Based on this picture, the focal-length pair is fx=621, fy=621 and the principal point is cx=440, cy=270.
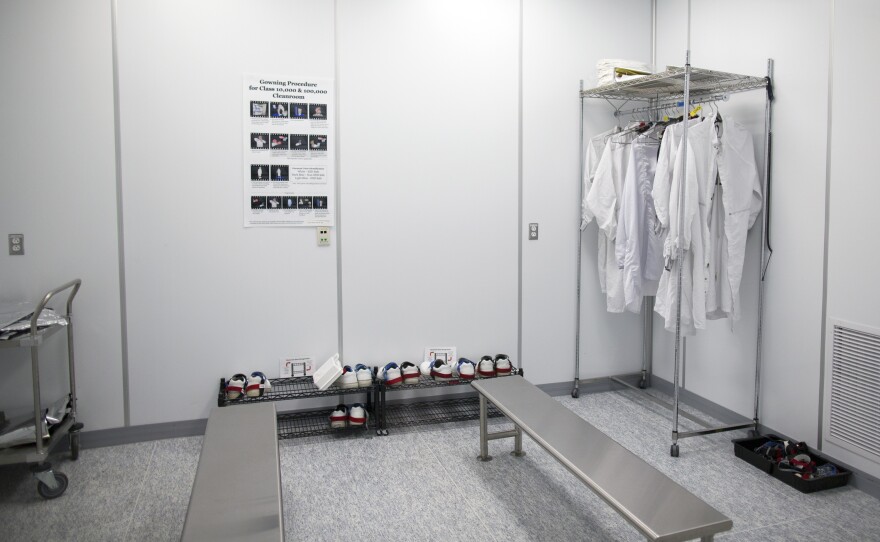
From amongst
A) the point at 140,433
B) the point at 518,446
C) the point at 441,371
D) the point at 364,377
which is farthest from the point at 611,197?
the point at 140,433

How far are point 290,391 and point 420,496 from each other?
1.08m

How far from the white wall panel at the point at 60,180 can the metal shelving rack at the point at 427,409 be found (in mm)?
1487

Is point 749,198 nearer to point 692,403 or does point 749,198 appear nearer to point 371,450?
point 692,403

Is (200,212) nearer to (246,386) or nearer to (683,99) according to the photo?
(246,386)

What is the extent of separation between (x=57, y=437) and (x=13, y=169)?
1.33 meters

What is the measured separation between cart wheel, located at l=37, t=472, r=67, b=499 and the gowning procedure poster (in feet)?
4.86

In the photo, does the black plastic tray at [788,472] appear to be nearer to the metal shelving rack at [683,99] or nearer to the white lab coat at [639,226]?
the metal shelving rack at [683,99]

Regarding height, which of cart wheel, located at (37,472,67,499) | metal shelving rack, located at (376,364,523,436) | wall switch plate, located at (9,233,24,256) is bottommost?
cart wheel, located at (37,472,67,499)

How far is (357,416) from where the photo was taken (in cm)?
342

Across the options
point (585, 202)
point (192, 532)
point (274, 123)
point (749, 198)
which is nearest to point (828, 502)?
point (749, 198)

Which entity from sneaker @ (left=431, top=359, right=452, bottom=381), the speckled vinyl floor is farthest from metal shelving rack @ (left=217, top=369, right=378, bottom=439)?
sneaker @ (left=431, top=359, right=452, bottom=381)

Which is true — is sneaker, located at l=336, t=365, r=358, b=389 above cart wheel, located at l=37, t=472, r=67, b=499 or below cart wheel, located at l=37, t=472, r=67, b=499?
above

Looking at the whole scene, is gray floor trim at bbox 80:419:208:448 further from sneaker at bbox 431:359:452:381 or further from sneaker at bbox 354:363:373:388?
sneaker at bbox 431:359:452:381

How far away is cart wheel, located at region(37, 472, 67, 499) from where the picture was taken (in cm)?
269
